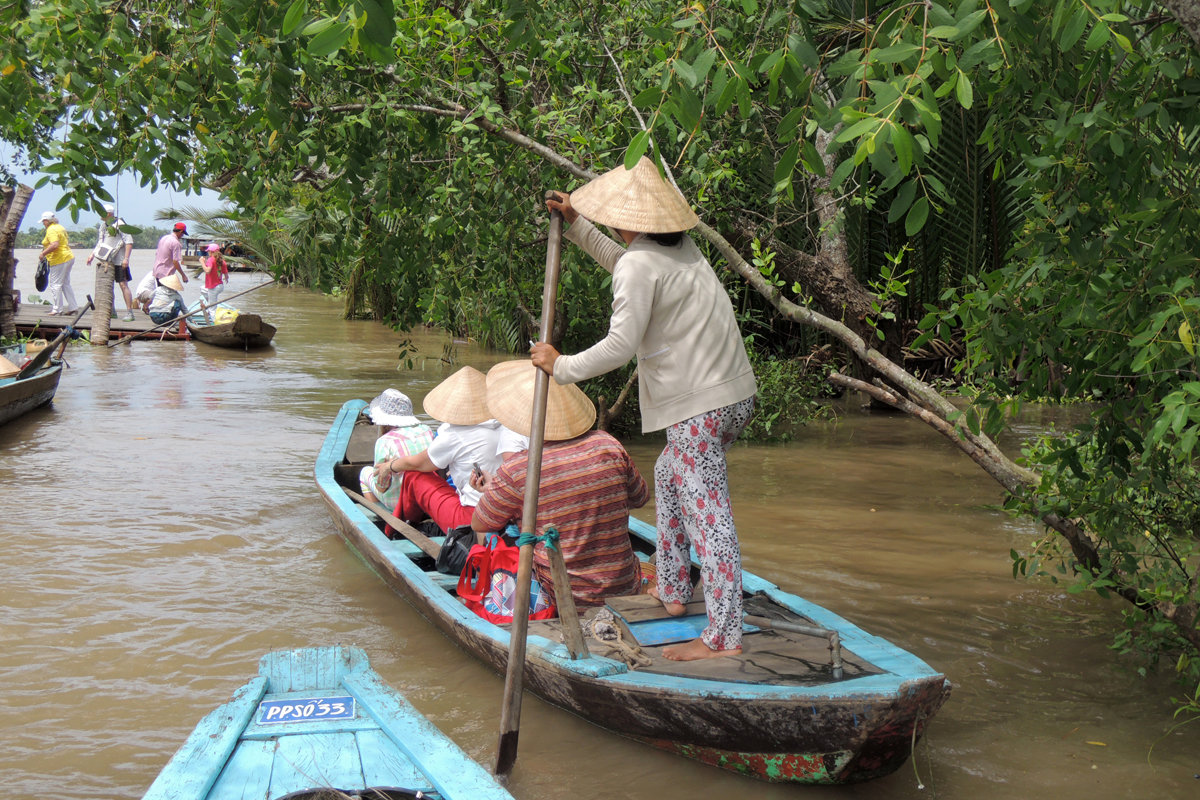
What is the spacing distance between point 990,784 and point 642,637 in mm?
1293

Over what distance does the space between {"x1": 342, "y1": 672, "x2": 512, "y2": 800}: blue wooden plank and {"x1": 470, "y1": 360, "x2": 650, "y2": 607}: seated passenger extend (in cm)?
116

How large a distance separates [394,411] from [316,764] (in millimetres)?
4227

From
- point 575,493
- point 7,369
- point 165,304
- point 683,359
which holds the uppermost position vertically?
point 683,359

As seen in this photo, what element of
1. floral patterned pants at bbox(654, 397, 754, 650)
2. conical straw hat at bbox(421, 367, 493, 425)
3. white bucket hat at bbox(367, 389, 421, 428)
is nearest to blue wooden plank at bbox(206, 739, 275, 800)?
floral patterned pants at bbox(654, 397, 754, 650)

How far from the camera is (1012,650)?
15.9ft

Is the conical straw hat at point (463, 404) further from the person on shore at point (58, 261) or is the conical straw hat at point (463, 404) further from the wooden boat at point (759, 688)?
the person on shore at point (58, 261)

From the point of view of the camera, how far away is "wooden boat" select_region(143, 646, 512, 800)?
257 centimetres

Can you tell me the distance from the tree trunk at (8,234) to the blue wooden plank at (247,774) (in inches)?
460

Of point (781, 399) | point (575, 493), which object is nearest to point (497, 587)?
point (575, 493)

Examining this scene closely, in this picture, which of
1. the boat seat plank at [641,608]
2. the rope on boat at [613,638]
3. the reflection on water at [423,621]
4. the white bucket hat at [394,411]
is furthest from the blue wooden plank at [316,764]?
the white bucket hat at [394,411]

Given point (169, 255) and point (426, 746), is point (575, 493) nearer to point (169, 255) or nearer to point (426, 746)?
point (426, 746)

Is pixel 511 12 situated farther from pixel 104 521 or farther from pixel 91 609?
pixel 104 521

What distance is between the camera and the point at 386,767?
2.69 meters

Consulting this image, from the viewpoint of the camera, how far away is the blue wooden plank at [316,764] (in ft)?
8.55
